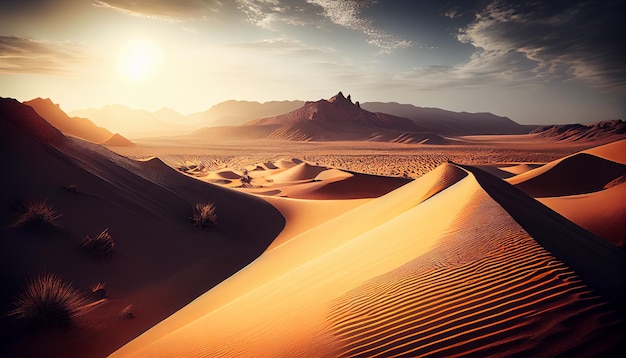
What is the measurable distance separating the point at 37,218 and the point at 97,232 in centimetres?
110

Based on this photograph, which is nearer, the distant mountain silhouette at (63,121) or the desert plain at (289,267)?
the desert plain at (289,267)

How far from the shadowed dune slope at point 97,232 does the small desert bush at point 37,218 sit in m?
0.13

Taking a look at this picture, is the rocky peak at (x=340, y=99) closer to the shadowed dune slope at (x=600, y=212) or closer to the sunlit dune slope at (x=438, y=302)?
the shadowed dune slope at (x=600, y=212)

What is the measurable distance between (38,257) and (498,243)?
23.2 feet

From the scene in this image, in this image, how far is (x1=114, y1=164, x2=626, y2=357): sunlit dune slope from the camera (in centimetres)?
203

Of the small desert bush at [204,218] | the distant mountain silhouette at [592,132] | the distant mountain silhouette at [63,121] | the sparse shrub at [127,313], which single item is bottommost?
the sparse shrub at [127,313]

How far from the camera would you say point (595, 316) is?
1.99m

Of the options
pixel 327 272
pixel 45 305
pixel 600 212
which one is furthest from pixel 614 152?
pixel 45 305

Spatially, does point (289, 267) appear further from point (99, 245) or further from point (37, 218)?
point (37, 218)

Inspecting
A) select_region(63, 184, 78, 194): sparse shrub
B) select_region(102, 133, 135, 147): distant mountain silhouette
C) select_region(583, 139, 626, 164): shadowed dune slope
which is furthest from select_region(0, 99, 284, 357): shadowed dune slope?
select_region(102, 133, 135, 147): distant mountain silhouette

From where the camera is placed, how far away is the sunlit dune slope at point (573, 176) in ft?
56.4

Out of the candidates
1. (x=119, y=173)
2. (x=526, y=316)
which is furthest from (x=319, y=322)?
(x=119, y=173)

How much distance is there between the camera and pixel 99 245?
6238 millimetres

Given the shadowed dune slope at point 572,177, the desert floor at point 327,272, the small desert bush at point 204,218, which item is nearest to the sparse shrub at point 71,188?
the desert floor at point 327,272
